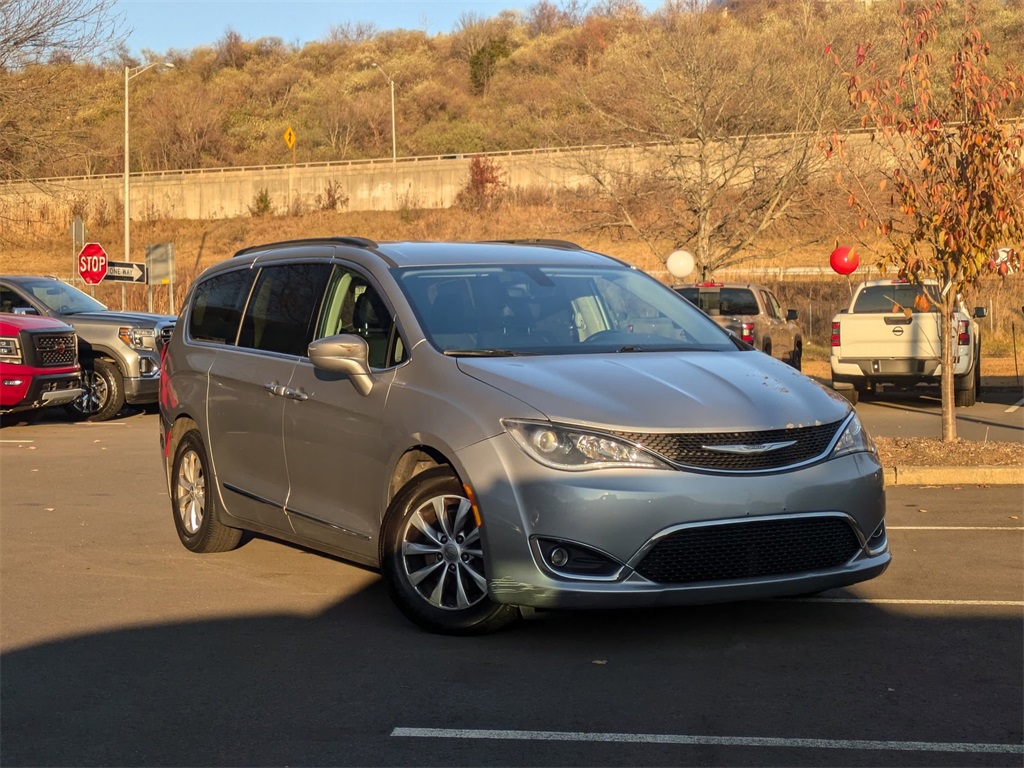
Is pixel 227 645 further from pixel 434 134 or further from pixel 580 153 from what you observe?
pixel 434 134

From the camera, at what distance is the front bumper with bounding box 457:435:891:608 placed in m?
5.79

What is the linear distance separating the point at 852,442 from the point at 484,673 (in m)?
2.03

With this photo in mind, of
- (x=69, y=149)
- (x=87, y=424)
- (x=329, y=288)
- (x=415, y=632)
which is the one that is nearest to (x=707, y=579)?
(x=415, y=632)

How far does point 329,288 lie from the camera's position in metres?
7.63

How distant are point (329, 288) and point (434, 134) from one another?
94960 millimetres

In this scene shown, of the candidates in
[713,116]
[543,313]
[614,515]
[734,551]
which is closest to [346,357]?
[543,313]

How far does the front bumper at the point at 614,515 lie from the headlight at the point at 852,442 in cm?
18

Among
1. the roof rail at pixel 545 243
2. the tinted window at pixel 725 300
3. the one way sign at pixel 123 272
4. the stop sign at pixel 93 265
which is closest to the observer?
the roof rail at pixel 545 243

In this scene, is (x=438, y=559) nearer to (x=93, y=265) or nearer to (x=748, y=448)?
(x=748, y=448)

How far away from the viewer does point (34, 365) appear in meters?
16.7

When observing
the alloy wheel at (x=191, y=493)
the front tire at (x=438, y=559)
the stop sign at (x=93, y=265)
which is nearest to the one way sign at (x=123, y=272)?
the stop sign at (x=93, y=265)

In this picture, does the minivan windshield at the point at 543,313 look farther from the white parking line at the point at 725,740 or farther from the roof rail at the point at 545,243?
the white parking line at the point at 725,740

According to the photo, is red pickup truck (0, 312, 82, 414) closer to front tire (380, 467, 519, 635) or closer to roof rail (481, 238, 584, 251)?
roof rail (481, 238, 584, 251)

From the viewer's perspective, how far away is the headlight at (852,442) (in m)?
6.27
